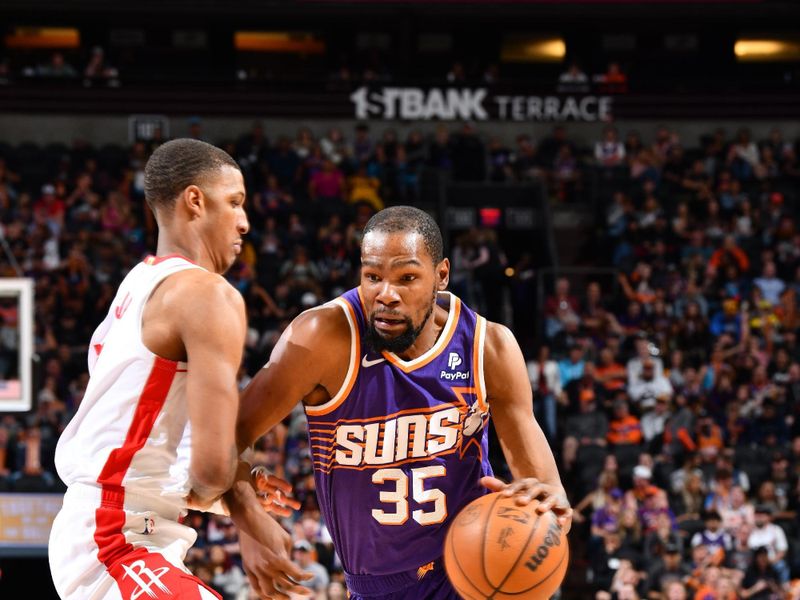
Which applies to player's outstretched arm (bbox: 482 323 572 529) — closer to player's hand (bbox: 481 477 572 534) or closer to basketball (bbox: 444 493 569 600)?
player's hand (bbox: 481 477 572 534)

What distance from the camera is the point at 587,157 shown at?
17484 millimetres

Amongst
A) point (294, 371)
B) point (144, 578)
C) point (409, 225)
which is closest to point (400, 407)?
point (294, 371)

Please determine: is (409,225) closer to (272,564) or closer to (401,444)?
(401,444)

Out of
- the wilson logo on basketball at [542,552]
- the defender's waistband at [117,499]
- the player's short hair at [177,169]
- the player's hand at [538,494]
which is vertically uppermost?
the player's short hair at [177,169]

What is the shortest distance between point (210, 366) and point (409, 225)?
102 cm

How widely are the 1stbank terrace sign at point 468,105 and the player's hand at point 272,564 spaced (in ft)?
40.7

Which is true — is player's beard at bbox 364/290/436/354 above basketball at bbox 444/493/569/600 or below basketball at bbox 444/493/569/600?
above

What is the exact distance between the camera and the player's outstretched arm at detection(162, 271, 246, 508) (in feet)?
9.91

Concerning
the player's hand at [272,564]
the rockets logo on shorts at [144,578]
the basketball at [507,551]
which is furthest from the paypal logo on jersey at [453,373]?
the rockets logo on shorts at [144,578]

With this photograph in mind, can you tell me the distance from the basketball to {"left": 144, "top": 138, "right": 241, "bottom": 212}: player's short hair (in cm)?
135

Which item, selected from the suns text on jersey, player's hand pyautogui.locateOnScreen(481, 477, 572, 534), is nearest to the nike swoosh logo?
the suns text on jersey

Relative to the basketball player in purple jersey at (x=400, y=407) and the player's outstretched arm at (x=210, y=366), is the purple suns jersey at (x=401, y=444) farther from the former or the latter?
the player's outstretched arm at (x=210, y=366)

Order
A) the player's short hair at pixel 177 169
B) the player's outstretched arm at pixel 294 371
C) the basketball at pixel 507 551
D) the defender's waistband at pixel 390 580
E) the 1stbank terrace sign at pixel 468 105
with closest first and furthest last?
the player's short hair at pixel 177 169 < the basketball at pixel 507 551 < the player's outstretched arm at pixel 294 371 < the defender's waistband at pixel 390 580 < the 1stbank terrace sign at pixel 468 105

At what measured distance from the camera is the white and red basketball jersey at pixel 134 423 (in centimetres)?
312
